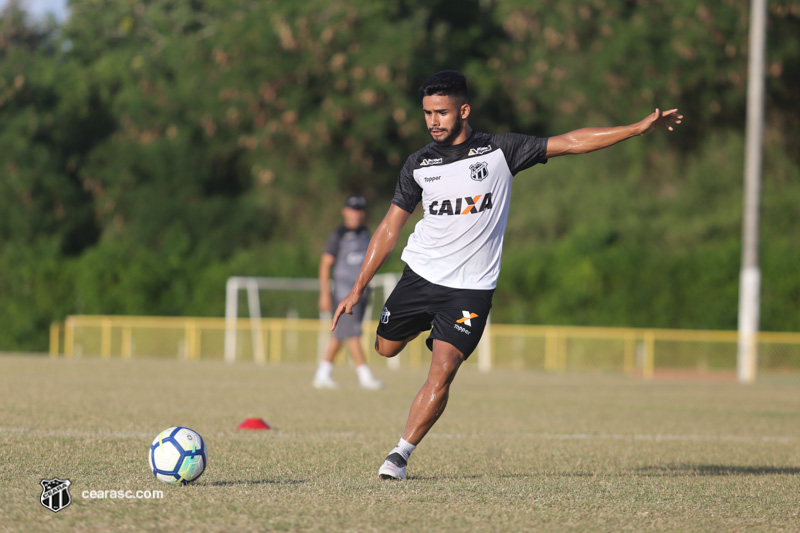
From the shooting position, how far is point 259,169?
118 ft

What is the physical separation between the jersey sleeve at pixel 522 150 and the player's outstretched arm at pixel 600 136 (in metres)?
0.05

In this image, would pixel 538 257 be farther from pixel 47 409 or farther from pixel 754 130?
pixel 47 409

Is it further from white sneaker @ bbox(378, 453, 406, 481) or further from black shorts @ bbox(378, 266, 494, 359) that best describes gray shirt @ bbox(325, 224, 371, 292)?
white sneaker @ bbox(378, 453, 406, 481)

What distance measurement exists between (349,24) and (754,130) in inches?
577

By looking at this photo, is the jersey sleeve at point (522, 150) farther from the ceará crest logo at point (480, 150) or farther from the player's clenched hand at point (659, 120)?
the player's clenched hand at point (659, 120)

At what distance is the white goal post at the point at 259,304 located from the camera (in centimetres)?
2761

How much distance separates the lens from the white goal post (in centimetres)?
2761

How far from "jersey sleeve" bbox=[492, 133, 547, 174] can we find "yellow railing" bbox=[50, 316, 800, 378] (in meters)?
19.0

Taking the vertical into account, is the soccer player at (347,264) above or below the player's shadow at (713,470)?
above

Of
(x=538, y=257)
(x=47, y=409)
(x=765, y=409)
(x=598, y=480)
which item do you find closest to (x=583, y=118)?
(x=538, y=257)

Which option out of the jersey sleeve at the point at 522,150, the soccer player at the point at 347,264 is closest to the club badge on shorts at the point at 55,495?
the jersey sleeve at the point at 522,150

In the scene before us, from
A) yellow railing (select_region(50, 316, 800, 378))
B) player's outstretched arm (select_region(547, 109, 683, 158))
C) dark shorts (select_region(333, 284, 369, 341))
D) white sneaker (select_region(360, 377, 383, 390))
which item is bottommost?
yellow railing (select_region(50, 316, 800, 378))

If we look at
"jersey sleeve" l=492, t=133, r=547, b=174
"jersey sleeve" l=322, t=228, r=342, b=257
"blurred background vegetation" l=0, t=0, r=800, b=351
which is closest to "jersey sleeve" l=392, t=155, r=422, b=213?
"jersey sleeve" l=492, t=133, r=547, b=174

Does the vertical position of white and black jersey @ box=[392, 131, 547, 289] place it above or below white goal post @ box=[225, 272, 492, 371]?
above
